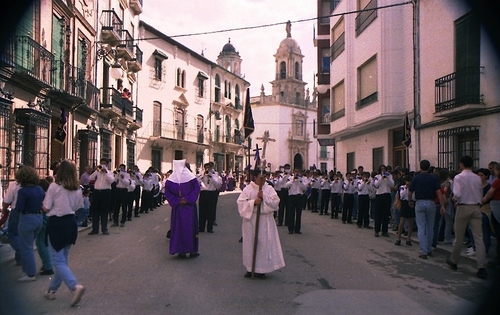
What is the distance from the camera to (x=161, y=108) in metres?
36.4

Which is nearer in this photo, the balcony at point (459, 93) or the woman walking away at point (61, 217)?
the woman walking away at point (61, 217)

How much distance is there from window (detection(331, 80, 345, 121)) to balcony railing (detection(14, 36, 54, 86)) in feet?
46.7

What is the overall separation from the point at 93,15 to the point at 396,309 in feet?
64.0

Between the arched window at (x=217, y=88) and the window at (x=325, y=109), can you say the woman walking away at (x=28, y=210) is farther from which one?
the arched window at (x=217, y=88)

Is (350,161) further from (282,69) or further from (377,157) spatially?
(282,69)

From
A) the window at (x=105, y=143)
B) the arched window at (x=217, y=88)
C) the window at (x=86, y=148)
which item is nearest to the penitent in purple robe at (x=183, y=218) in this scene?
the window at (x=86, y=148)

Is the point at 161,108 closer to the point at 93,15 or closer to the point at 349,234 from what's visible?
the point at 93,15

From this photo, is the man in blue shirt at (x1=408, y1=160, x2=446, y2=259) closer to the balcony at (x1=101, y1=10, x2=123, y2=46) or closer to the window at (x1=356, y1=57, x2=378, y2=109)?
the window at (x1=356, y1=57, x2=378, y2=109)

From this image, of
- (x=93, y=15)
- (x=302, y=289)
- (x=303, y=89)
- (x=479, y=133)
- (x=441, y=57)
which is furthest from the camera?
(x=303, y=89)

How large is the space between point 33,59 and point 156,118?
2178 centimetres

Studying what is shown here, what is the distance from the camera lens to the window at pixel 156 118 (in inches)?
1388

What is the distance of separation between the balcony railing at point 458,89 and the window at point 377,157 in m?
5.72

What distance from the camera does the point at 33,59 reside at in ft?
46.1

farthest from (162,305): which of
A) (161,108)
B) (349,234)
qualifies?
(161,108)
